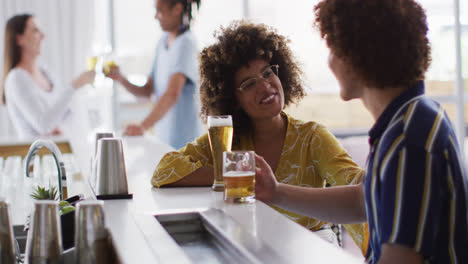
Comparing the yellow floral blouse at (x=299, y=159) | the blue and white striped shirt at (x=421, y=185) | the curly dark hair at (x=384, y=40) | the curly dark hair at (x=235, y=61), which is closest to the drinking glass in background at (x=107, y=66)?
the curly dark hair at (x=235, y=61)

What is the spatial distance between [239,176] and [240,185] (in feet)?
0.10

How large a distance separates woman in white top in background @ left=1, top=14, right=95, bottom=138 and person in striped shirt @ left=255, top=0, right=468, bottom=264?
2.58 m

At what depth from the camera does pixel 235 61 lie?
1.73m

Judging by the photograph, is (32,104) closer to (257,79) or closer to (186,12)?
(186,12)

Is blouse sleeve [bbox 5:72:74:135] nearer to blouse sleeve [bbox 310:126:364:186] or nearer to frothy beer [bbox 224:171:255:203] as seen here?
blouse sleeve [bbox 310:126:364:186]

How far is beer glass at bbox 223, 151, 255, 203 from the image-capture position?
1173 mm

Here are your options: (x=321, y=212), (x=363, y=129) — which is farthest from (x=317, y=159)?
(x=363, y=129)

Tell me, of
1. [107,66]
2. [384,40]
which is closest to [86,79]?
[107,66]

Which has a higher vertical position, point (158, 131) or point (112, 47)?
point (112, 47)

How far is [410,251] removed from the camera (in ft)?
2.56

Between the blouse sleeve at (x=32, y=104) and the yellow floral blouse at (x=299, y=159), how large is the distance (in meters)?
1.99

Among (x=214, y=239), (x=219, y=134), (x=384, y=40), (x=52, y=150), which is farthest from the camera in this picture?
(x=52, y=150)

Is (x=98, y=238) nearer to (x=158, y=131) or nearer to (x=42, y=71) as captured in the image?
(x=158, y=131)

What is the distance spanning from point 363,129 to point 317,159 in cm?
401
